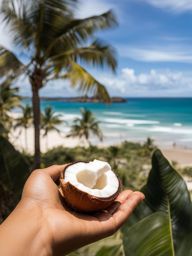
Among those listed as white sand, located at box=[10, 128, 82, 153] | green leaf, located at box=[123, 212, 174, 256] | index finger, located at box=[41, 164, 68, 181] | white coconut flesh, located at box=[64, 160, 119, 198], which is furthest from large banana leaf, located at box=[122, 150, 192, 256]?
white sand, located at box=[10, 128, 82, 153]

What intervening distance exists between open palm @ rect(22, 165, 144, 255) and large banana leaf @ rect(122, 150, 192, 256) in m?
0.14

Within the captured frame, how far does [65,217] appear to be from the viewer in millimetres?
1633

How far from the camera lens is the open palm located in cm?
157

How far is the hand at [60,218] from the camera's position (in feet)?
5.10

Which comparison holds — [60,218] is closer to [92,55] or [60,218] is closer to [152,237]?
[152,237]

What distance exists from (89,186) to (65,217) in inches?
9.1

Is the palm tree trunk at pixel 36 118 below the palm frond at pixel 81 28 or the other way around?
below

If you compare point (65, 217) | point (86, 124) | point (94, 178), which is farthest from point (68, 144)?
point (65, 217)

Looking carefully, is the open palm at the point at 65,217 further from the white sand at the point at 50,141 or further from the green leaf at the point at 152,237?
the white sand at the point at 50,141

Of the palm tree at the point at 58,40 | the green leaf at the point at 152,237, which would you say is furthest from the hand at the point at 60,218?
the palm tree at the point at 58,40

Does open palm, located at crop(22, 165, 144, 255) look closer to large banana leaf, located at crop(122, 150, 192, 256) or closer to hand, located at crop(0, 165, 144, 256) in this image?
hand, located at crop(0, 165, 144, 256)

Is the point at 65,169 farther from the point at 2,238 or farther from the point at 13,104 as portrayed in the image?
the point at 13,104

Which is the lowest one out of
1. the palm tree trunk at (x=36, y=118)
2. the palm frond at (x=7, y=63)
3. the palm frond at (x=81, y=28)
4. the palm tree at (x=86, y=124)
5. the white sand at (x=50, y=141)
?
the white sand at (x=50, y=141)

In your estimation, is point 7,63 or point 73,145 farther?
point 73,145
